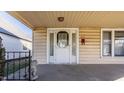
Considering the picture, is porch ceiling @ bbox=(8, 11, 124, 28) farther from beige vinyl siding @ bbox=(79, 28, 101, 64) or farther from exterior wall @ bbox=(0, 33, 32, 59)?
exterior wall @ bbox=(0, 33, 32, 59)

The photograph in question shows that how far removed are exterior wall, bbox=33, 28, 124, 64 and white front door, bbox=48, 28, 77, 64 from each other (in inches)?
12.6

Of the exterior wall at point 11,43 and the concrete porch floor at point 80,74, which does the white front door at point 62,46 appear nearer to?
the concrete porch floor at point 80,74

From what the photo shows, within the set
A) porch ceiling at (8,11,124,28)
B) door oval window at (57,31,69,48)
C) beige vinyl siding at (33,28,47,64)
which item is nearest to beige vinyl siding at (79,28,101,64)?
door oval window at (57,31,69,48)

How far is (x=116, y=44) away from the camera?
44.2 feet

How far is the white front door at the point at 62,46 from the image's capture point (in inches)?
520

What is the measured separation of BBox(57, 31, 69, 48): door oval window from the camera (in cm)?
1323

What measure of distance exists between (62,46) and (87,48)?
4.41ft

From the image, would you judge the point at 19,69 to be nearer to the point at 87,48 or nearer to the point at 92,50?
the point at 87,48

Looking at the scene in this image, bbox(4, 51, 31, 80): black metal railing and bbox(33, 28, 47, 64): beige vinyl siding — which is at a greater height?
bbox(33, 28, 47, 64): beige vinyl siding
